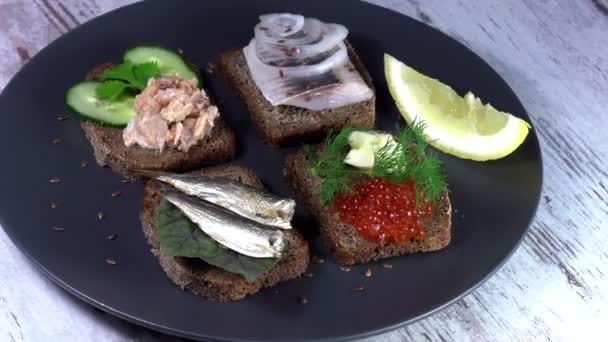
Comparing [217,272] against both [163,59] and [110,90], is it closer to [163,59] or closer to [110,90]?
[110,90]

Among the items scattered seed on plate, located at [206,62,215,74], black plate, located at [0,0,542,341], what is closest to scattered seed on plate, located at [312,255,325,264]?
black plate, located at [0,0,542,341]

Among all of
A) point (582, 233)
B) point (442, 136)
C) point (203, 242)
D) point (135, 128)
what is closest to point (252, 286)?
point (203, 242)

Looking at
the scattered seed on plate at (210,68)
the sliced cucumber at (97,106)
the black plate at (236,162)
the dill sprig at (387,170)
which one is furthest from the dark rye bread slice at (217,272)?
the scattered seed on plate at (210,68)

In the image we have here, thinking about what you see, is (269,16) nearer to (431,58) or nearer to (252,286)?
(431,58)

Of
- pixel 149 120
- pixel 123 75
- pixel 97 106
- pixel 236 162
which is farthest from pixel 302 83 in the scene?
pixel 97 106

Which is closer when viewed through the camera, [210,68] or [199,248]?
[199,248]
